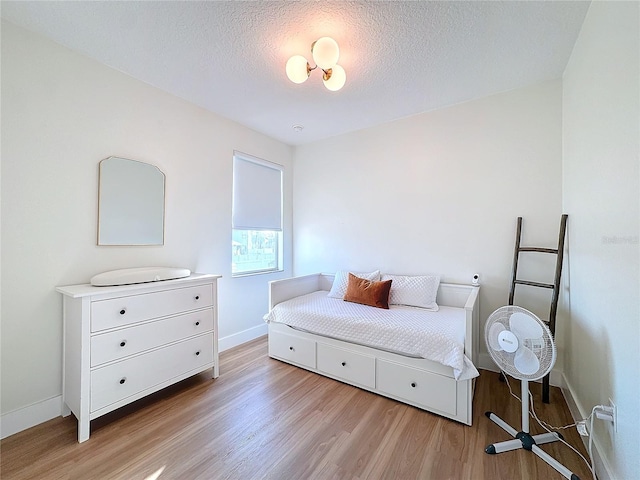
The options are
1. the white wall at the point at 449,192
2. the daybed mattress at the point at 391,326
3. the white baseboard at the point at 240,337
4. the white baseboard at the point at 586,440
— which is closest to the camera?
the white baseboard at the point at 586,440

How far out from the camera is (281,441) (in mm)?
1606

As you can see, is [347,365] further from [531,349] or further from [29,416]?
[29,416]

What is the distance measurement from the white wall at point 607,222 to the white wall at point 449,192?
34 cm

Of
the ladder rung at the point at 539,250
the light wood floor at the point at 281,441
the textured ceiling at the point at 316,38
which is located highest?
the textured ceiling at the point at 316,38

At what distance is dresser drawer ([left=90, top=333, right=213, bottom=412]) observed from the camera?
5.52ft

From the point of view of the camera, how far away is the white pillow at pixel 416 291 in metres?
2.54

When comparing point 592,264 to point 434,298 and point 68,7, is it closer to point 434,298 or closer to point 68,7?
point 434,298

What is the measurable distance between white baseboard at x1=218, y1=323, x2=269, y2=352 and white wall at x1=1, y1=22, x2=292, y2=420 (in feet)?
3.15

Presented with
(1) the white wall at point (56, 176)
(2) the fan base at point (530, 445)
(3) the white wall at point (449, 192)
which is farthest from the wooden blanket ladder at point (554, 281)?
(1) the white wall at point (56, 176)

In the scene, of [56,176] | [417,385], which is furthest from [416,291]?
[56,176]

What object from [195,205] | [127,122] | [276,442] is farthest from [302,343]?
[127,122]

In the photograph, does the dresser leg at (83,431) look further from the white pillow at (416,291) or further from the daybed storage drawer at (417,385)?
the white pillow at (416,291)

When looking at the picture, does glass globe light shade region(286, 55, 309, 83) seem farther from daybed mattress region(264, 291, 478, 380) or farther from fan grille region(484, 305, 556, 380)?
fan grille region(484, 305, 556, 380)

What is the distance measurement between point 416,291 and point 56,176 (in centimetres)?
303
